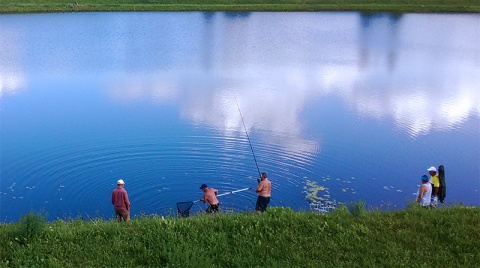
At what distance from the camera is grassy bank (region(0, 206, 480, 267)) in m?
9.35

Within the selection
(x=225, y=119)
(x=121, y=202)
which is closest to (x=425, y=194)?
(x=121, y=202)

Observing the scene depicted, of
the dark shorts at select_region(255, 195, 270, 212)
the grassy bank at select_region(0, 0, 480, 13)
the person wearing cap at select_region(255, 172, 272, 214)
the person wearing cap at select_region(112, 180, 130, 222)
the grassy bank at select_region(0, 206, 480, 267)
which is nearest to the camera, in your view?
the grassy bank at select_region(0, 206, 480, 267)

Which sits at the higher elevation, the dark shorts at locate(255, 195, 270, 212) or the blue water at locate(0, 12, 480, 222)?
the blue water at locate(0, 12, 480, 222)

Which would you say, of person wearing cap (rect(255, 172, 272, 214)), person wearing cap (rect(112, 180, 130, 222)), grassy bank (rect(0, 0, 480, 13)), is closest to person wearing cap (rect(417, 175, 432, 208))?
person wearing cap (rect(255, 172, 272, 214))

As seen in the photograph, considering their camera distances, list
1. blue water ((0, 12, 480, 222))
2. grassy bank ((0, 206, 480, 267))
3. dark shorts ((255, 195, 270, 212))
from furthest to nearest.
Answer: blue water ((0, 12, 480, 222))
dark shorts ((255, 195, 270, 212))
grassy bank ((0, 206, 480, 267))

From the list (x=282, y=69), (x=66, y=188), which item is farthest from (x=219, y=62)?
(x=66, y=188)

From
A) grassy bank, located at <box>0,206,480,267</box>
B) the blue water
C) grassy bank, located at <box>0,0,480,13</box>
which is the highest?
grassy bank, located at <box>0,0,480,13</box>

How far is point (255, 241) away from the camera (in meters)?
10.0

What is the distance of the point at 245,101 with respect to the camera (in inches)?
1048

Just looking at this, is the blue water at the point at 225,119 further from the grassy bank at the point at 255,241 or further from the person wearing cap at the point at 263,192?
the grassy bank at the point at 255,241

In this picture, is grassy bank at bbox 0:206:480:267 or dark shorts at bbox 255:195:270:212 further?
dark shorts at bbox 255:195:270:212

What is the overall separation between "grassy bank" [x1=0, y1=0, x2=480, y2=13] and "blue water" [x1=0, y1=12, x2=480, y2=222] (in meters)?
12.9

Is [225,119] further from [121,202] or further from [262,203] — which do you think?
[121,202]

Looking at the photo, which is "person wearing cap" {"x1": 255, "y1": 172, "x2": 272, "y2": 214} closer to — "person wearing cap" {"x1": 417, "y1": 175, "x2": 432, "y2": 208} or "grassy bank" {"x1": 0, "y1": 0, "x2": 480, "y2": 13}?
"person wearing cap" {"x1": 417, "y1": 175, "x2": 432, "y2": 208}
